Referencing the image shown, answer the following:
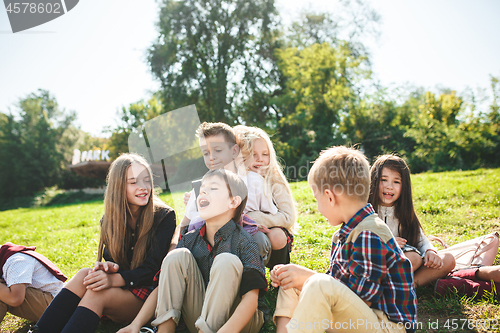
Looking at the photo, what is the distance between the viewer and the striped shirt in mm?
1562

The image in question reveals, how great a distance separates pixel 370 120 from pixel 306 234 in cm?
1333

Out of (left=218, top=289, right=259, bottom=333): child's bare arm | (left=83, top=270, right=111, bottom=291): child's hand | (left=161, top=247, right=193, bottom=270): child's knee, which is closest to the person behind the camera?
(left=218, top=289, right=259, bottom=333): child's bare arm

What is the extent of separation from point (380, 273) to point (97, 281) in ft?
5.90

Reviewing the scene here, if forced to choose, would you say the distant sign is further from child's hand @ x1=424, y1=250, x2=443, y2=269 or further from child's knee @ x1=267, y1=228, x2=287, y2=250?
child's hand @ x1=424, y1=250, x2=443, y2=269

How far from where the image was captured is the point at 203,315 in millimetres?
1814

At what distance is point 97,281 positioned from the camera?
2154mm

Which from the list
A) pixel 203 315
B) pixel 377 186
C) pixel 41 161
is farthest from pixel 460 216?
pixel 41 161

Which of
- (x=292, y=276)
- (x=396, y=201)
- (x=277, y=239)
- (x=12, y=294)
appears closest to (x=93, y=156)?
(x=12, y=294)

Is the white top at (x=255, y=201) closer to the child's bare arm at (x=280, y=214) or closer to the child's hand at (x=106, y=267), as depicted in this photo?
the child's bare arm at (x=280, y=214)

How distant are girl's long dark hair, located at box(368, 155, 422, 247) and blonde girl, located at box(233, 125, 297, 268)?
753 mm

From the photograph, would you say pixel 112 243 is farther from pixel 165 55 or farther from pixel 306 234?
pixel 165 55

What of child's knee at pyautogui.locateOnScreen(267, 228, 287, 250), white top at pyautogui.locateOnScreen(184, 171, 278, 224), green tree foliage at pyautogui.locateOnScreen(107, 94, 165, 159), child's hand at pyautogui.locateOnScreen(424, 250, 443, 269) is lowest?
child's hand at pyautogui.locateOnScreen(424, 250, 443, 269)

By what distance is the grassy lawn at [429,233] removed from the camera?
223 cm

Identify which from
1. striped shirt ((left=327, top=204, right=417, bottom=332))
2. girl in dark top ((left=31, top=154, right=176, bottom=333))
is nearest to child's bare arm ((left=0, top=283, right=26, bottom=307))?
girl in dark top ((left=31, top=154, right=176, bottom=333))
